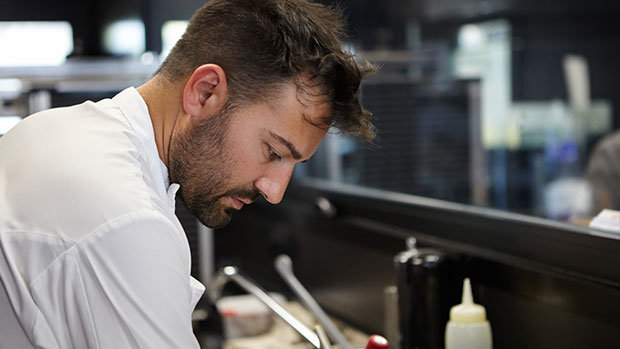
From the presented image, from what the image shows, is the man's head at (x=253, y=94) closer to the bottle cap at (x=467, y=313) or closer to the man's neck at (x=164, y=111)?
the man's neck at (x=164, y=111)

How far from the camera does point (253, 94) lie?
1157 mm

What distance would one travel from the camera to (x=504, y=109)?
17.8ft

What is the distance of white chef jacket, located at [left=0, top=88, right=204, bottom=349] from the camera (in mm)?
947

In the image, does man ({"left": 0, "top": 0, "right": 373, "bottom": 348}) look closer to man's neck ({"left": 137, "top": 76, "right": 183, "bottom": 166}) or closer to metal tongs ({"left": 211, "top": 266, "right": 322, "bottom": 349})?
man's neck ({"left": 137, "top": 76, "right": 183, "bottom": 166})

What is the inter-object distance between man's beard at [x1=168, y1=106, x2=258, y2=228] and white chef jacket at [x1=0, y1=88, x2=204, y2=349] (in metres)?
0.17

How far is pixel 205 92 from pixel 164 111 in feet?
0.24

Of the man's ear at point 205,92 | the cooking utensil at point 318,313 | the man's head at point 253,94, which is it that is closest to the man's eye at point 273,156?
the man's head at point 253,94

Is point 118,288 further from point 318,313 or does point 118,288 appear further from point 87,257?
point 318,313

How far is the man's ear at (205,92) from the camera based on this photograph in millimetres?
1142

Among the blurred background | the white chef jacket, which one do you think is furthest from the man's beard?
the blurred background

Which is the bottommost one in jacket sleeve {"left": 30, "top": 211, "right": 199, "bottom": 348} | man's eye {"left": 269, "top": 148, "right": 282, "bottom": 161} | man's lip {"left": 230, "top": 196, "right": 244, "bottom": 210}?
jacket sleeve {"left": 30, "top": 211, "right": 199, "bottom": 348}

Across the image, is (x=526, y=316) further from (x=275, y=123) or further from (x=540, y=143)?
(x=540, y=143)

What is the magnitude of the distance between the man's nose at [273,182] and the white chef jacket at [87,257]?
0.77ft

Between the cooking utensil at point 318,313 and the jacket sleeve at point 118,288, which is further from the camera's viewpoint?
the cooking utensil at point 318,313
